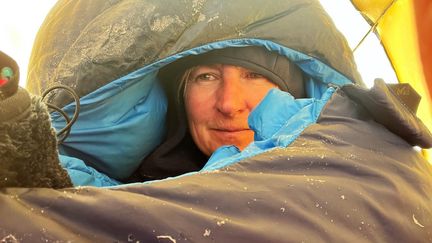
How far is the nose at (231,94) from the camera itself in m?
1.04

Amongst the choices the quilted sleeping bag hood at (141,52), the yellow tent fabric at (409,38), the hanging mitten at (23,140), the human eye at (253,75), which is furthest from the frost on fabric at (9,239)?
the yellow tent fabric at (409,38)

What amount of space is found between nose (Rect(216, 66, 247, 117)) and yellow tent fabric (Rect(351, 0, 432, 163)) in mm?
541

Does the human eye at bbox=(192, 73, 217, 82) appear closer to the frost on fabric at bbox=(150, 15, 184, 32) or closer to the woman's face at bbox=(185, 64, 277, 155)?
the woman's face at bbox=(185, 64, 277, 155)

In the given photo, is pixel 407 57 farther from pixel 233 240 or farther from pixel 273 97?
pixel 233 240

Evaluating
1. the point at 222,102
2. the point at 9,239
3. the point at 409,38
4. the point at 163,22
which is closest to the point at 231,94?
the point at 222,102

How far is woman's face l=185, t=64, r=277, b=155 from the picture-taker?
3.46ft

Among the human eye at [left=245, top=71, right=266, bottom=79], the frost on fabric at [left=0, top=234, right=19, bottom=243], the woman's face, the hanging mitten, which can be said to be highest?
the hanging mitten

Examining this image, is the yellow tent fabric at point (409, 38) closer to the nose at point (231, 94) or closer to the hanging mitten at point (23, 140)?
the nose at point (231, 94)

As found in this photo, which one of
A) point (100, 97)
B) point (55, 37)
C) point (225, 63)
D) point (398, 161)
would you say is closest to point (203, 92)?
point (225, 63)

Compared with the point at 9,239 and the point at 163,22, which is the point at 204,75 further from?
the point at 9,239

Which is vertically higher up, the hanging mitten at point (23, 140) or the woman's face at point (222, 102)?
the hanging mitten at point (23, 140)

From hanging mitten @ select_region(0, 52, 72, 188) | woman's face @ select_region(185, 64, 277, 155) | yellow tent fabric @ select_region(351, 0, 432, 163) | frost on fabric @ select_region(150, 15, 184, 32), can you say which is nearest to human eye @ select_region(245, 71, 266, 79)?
woman's face @ select_region(185, 64, 277, 155)

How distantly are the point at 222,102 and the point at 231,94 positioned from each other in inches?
1.0

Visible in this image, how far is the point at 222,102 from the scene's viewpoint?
1.06 metres
